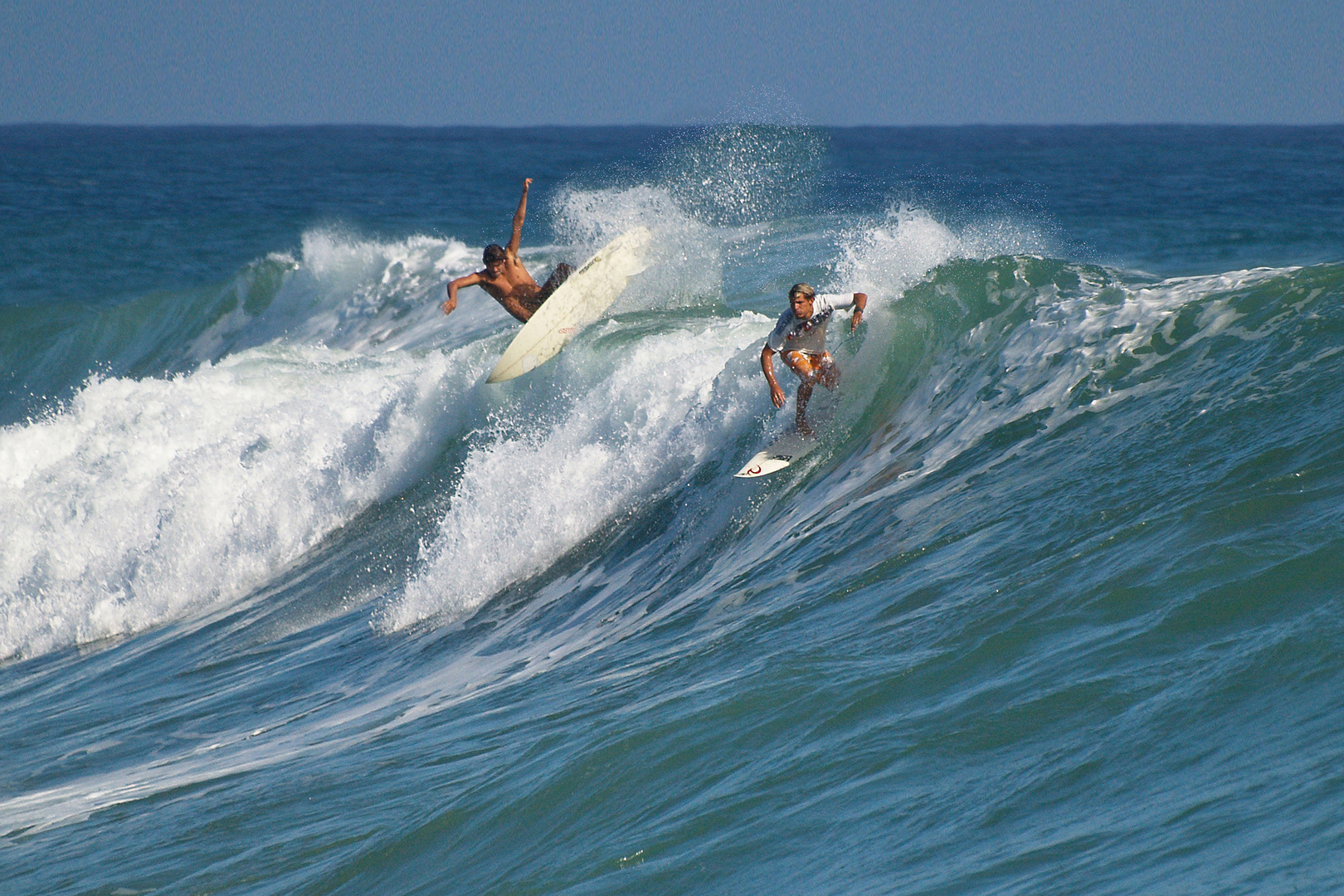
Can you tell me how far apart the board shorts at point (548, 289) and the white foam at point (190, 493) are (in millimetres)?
875

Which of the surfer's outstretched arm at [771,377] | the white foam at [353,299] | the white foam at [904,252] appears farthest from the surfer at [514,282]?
the white foam at [353,299]

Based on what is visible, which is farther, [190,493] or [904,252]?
[190,493]

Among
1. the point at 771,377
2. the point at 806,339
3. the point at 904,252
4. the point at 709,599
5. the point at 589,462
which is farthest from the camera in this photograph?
the point at 904,252

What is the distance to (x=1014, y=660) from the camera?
4.53 m

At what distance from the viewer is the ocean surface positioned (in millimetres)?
3799

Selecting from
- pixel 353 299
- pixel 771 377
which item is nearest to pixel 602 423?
pixel 771 377

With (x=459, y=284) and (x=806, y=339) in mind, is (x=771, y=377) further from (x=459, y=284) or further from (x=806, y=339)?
(x=459, y=284)

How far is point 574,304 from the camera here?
11703 millimetres

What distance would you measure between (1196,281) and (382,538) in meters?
6.64

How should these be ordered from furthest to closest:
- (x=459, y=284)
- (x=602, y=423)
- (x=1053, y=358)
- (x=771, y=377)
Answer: (x=459, y=284) < (x=602, y=423) < (x=771, y=377) < (x=1053, y=358)

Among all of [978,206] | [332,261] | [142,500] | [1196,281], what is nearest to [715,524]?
[1196,281]

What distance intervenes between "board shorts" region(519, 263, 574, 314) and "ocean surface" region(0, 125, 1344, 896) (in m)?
0.61

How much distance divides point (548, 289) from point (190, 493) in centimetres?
385

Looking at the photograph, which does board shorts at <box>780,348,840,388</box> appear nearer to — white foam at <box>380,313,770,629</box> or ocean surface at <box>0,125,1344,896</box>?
ocean surface at <box>0,125,1344,896</box>
